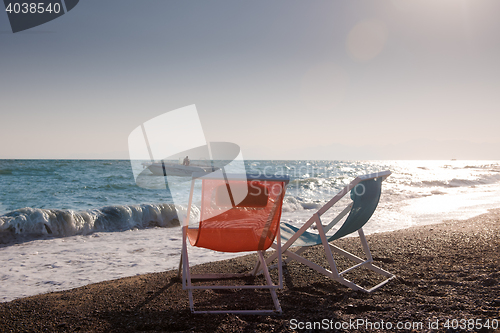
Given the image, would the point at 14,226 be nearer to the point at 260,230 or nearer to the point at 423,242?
the point at 260,230

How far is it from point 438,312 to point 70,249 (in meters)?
5.62

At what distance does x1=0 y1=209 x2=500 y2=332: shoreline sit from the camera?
7.16 feet

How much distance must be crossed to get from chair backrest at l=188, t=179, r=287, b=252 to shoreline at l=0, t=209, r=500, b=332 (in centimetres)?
56

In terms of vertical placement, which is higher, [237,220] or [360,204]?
[237,220]

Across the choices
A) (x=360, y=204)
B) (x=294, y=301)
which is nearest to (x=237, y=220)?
(x=294, y=301)

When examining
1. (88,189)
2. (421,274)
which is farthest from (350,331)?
(88,189)

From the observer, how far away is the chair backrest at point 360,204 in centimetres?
290

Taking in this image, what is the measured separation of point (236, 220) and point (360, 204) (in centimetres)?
123

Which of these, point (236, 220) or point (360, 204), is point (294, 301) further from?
point (360, 204)

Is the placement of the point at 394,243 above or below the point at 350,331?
below

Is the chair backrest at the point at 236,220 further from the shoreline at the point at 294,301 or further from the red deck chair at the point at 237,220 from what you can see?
the shoreline at the point at 294,301

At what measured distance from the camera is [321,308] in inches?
95.7

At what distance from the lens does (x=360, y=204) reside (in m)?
2.95

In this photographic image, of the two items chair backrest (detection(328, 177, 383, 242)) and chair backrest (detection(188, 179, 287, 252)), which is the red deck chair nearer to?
chair backrest (detection(188, 179, 287, 252))
